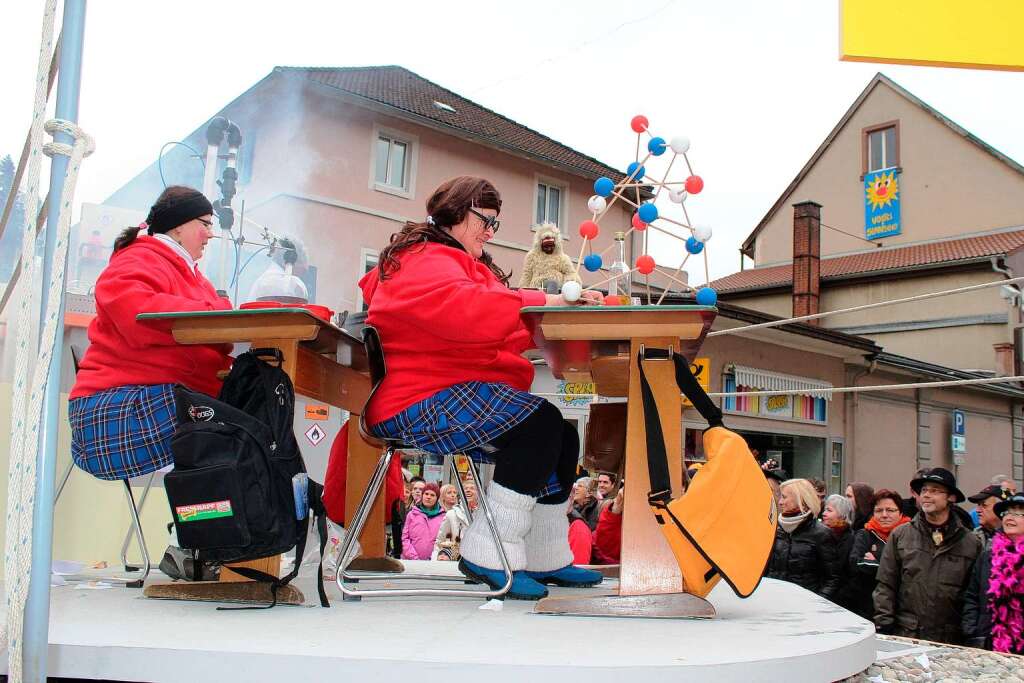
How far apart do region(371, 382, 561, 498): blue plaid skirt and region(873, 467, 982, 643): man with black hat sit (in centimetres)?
321

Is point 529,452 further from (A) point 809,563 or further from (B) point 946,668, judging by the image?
(A) point 809,563

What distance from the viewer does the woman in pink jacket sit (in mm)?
7605

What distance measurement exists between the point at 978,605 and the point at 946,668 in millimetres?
1967

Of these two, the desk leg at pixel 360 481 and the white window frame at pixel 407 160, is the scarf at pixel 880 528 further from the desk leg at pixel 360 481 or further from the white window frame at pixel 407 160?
the white window frame at pixel 407 160

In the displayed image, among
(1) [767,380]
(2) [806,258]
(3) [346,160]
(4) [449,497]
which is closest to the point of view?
(4) [449,497]

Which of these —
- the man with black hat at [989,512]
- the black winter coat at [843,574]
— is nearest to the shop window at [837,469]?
the man with black hat at [989,512]

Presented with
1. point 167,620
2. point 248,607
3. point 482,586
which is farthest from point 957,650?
point 167,620

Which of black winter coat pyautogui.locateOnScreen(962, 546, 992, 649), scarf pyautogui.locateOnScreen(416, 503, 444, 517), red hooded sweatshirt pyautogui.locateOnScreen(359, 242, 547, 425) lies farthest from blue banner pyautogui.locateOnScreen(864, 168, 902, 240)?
red hooded sweatshirt pyautogui.locateOnScreen(359, 242, 547, 425)

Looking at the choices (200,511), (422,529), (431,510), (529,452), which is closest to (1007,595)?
(529,452)

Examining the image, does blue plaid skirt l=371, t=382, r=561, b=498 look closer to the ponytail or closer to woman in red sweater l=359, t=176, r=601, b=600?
woman in red sweater l=359, t=176, r=601, b=600

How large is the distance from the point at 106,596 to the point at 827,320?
2380 cm

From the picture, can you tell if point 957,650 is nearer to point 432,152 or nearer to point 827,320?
point 432,152

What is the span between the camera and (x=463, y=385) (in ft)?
8.75

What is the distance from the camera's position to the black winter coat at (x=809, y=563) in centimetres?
542
